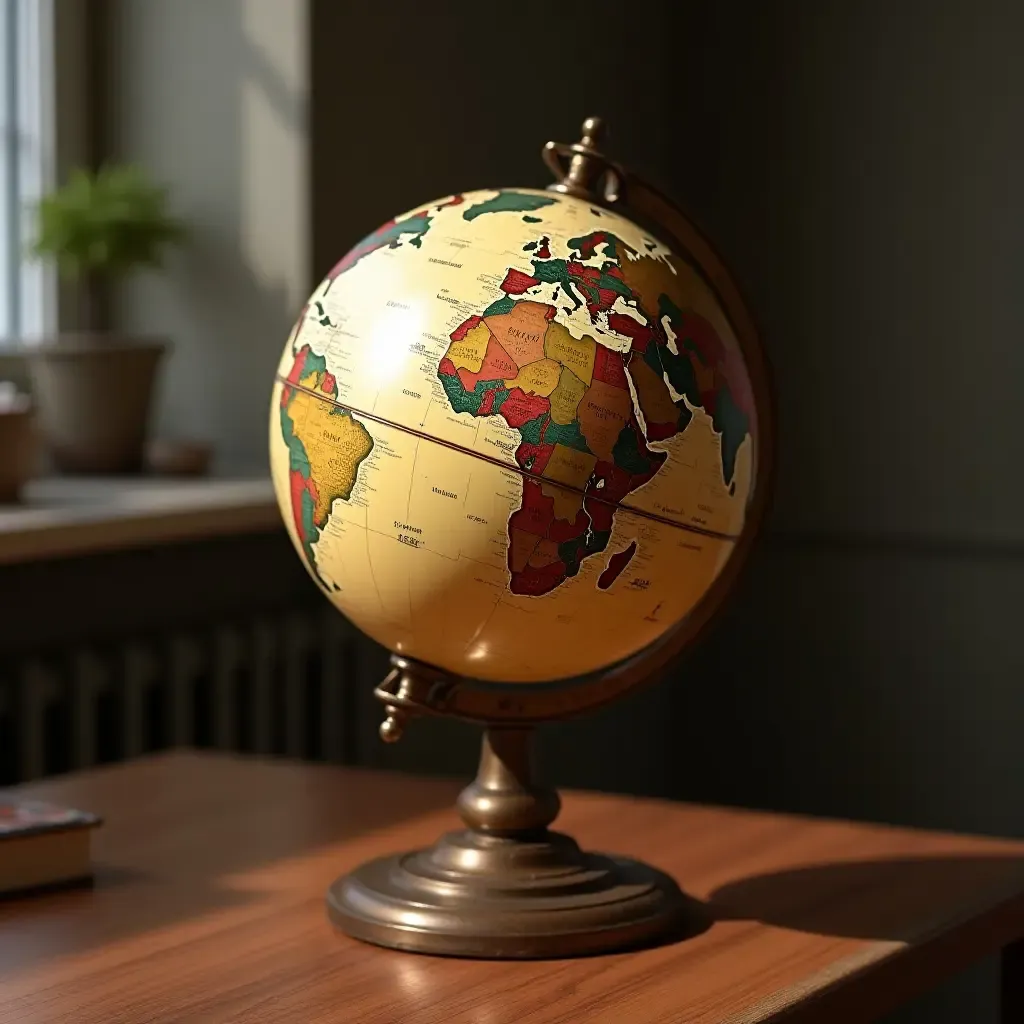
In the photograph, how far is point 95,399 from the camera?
291cm

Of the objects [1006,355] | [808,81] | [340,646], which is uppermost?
[808,81]

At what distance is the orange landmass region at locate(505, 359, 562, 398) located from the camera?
1239mm

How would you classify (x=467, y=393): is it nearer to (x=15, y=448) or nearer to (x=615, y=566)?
(x=615, y=566)

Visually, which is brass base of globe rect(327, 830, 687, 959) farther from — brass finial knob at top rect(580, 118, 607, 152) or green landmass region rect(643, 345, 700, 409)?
brass finial knob at top rect(580, 118, 607, 152)

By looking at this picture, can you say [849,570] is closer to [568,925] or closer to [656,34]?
[656,34]

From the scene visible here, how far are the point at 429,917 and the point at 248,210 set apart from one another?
1.98 meters

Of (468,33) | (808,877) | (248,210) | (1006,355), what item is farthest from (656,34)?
(808,877)

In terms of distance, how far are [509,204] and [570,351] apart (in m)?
0.14

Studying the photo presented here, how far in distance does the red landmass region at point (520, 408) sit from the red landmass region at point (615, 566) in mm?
116

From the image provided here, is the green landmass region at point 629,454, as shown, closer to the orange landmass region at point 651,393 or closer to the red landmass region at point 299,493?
the orange landmass region at point 651,393

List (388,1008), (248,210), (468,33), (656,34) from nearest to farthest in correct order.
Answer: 1. (388,1008)
2. (248,210)
3. (468,33)
4. (656,34)

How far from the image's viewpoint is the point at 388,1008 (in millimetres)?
1218

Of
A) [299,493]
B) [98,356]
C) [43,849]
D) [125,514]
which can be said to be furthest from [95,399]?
[299,493]

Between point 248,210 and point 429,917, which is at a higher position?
point 248,210
